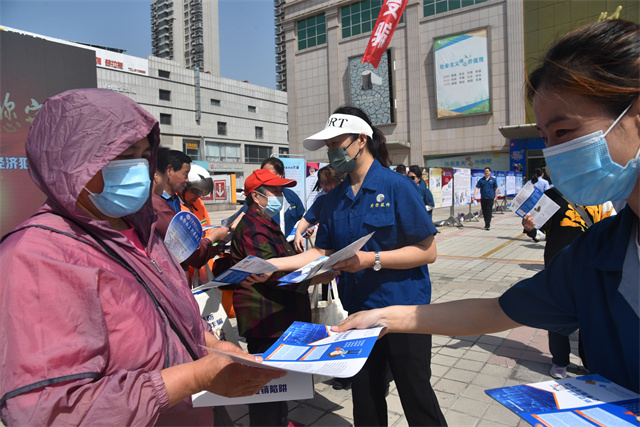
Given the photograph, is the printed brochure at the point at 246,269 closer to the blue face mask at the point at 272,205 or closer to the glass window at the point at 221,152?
the blue face mask at the point at 272,205

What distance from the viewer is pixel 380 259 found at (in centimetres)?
208

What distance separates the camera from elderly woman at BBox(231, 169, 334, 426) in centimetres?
252

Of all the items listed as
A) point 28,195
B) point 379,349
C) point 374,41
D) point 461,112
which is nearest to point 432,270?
point 379,349

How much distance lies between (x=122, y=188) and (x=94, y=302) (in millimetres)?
453

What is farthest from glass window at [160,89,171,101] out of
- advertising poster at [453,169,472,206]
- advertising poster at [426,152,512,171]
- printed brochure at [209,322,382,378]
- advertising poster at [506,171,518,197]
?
printed brochure at [209,322,382,378]

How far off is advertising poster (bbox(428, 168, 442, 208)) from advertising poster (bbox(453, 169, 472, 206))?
0.86 metres

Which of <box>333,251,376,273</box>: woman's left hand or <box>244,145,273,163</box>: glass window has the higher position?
<box>244,145,273,163</box>: glass window

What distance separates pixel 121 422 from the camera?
0.98m

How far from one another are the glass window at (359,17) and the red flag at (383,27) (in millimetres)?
17725

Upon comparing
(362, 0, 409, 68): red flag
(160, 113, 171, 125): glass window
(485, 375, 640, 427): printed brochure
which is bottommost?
(485, 375, 640, 427): printed brochure

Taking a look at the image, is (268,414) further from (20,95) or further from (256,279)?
(20,95)

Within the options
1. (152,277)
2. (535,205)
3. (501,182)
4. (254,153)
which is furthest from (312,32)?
(152,277)

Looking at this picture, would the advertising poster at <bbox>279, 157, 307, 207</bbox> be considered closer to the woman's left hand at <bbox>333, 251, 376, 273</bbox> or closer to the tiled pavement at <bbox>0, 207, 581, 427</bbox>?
the tiled pavement at <bbox>0, 207, 581, 427</bbox>

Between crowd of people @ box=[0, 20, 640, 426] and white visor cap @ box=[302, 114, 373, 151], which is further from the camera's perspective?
white visor cap @ box=[302, 114, 373, 151]
